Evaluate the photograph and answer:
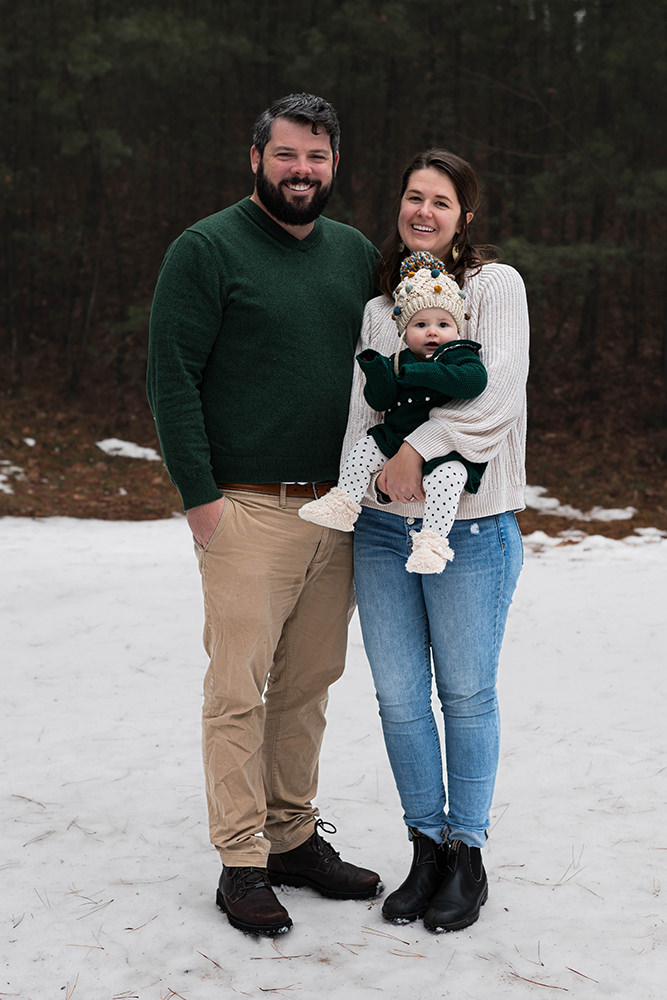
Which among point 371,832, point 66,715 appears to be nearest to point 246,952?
point 371,832

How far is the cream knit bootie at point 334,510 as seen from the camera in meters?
2.76

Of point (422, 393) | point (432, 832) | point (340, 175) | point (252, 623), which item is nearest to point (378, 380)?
point (422, 393)

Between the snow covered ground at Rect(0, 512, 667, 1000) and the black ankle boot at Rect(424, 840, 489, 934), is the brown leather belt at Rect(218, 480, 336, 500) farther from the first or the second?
the snow covered ground at Rect(0, 512, 667, 1000)

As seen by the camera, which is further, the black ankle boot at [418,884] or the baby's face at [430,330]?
the black ankle boot at [418,884]

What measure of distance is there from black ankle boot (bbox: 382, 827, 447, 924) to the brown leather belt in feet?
3.66

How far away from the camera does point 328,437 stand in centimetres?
Answer: 300

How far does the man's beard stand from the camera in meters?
2.92

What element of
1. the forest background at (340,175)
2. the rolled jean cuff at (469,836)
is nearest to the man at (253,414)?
the rolled jean cuff at (469,836)

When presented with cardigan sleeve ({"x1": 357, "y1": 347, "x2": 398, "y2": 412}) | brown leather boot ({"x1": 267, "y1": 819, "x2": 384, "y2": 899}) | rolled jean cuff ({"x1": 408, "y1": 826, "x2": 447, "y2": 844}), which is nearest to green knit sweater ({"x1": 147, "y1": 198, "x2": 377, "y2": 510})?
cardigan sleeve ({"x1": 357, "y1": 347, "x2": 398, "y2": 412})

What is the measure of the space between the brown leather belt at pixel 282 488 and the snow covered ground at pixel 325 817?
4.38ft

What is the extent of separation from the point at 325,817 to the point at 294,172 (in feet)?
7.88

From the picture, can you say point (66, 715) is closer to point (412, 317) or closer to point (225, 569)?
point (225, 569)

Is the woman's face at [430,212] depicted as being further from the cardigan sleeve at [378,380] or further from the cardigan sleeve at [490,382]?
the cardigan sleeve at [378,380]

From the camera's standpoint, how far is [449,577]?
2764 millimetres
